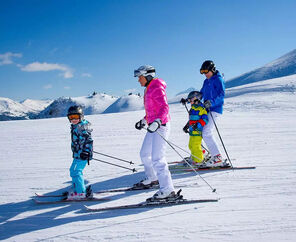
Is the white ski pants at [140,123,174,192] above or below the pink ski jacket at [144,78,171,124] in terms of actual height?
below

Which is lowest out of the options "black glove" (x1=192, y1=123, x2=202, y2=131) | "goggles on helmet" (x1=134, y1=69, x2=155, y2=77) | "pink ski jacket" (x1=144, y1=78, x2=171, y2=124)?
"black glove" (x1=192, y1=123, x2=202, y2=131)

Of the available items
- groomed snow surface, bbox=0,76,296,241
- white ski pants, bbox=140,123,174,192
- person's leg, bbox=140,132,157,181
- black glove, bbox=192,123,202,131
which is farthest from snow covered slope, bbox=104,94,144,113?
white ski pants, bbox=140,123,174,192

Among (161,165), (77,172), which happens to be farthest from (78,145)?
(161,165)

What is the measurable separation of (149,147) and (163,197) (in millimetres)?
1165

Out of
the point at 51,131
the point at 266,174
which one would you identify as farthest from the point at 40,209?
the point at 51,131

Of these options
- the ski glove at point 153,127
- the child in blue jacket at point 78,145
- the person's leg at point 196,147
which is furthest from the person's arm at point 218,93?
the child in blue jacket at point 78,145

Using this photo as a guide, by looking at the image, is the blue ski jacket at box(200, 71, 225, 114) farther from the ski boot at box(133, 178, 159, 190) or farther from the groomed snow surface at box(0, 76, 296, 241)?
the ski boot at box(133, 178, 159, 190)

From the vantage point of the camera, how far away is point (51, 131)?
39.8ft

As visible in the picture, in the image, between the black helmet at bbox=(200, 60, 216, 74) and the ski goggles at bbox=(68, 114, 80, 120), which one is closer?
the ski goggles at bbox=(68, 114, 80, 120)

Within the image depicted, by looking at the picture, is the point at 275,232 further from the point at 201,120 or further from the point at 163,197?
the point at 201,120

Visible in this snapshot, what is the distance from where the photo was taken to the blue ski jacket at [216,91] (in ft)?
19.4

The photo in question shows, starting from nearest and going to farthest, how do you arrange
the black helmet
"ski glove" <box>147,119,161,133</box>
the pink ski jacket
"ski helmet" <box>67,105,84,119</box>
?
"ski glove" <box>147,119,161,133</box> → the pink ski jacket → "ski helmet" <box>67,105,84,119</box> → the black helmet

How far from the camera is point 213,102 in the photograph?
5902mm

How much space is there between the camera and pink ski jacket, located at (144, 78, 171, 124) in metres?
4.04
